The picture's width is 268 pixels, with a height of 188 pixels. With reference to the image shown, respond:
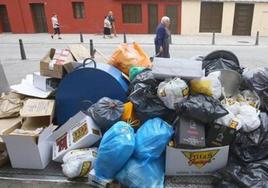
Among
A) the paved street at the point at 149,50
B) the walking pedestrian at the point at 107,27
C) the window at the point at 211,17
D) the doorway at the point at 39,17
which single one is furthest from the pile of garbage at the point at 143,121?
the doorway at the point at 39,17

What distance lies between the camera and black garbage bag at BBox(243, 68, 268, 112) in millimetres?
3396

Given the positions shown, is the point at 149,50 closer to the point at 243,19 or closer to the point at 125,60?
the point at 243,19

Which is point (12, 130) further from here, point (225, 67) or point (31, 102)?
point (225, 67)

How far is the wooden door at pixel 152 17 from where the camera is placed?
61.1 feet

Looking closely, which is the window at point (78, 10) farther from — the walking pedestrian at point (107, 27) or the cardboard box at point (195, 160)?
the cardboard box at point (195, 160)

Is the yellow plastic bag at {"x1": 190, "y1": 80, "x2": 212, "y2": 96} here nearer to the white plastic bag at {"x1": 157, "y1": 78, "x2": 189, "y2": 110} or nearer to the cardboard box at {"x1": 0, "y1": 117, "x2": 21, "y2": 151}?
the white plastic bag at {"x1": 157, "y1": 78, "x2": 189, "y2": 110}

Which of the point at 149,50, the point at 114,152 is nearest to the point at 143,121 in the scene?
the point at 114,152

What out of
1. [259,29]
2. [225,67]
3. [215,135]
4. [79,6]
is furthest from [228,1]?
[215,135]

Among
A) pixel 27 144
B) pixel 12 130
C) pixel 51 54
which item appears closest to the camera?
pixel 27 144

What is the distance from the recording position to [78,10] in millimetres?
19766

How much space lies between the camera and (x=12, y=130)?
3.45 metres

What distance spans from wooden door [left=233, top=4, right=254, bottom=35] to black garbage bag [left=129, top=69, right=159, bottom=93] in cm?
1680

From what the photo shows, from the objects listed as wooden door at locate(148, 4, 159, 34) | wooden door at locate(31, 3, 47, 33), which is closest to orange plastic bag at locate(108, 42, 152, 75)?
wooden door at locate(148, 4, 159, 34)

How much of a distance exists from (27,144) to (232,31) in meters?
18.0
